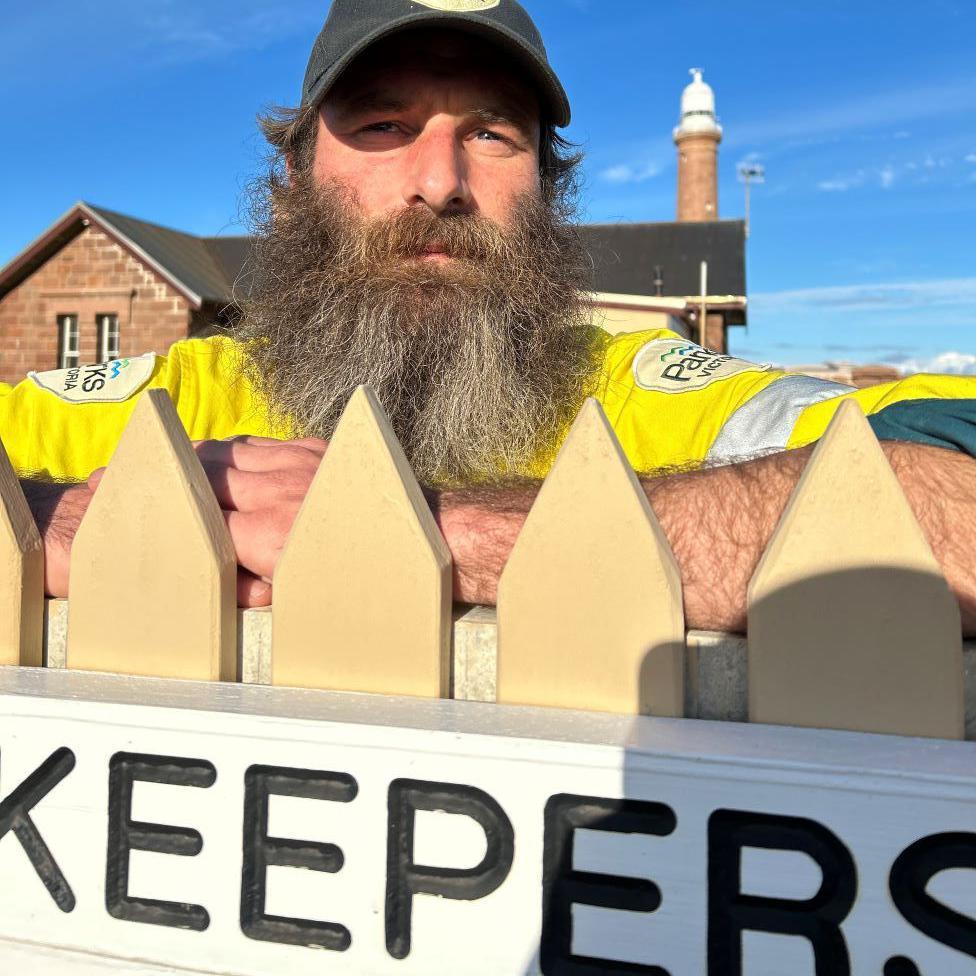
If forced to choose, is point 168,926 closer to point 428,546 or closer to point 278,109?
point 428,546

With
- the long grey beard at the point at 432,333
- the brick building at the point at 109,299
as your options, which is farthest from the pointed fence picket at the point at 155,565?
the brick building at the point at 109,299

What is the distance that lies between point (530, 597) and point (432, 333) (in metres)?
1.34

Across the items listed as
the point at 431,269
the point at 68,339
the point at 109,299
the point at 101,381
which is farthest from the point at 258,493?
the point at 68,339

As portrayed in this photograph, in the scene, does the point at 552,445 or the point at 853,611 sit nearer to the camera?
the point at 853,611

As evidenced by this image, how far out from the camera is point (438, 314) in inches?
82.6

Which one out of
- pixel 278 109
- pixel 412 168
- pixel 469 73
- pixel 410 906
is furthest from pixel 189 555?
pixel 278 109

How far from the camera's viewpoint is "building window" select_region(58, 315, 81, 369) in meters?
20.7

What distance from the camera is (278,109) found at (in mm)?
2680

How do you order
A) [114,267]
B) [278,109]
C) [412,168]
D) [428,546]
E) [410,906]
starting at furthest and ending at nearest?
[114,267], [278,109], [412,168], [428,546], [410,906]

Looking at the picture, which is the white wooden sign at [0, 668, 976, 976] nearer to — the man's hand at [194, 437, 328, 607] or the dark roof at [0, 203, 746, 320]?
the man's hand at [194, 437, 328, 607]

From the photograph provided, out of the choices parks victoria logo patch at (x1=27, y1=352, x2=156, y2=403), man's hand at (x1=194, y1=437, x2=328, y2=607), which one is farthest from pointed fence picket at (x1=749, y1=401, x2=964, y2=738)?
parks victoria logo patch at (x1=27, y1=352, x2=156, y2=403)

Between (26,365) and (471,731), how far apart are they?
75.5 ft

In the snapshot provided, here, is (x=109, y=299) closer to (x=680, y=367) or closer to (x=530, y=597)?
(x=680, y=367)

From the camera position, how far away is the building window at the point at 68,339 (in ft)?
67.9
